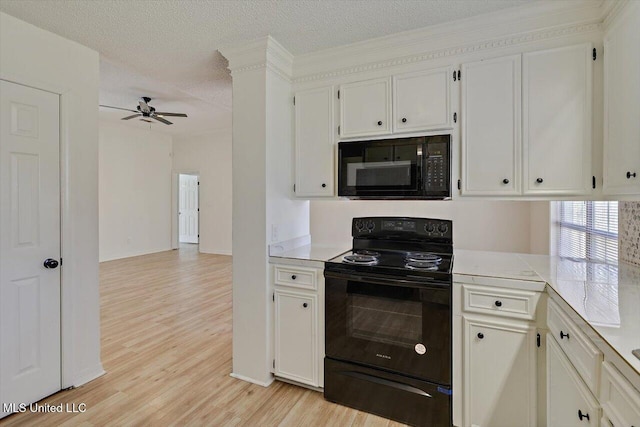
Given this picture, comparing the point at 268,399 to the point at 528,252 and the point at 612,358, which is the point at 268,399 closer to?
the point at 612,358

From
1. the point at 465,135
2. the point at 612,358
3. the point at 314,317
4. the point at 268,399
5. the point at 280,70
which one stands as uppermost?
the point at 280,70

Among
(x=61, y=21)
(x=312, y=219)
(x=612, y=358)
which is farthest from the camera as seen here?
(x=312, y=219)

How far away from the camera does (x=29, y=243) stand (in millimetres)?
2123

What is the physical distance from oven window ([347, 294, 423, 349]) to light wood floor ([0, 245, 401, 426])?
1.68 feet

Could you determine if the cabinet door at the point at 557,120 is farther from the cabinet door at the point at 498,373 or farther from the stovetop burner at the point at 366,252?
the stovetop burner at the point at 366,252

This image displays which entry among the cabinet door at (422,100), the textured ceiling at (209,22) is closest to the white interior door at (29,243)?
the textured ceiling at (209,22)

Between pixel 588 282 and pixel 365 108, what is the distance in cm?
171

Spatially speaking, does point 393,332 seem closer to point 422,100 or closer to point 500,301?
point 500,301

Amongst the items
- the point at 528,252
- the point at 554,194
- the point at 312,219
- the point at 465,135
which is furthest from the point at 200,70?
the point at 528,252

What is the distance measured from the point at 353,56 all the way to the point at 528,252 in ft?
6.59

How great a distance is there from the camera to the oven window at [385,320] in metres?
1.95

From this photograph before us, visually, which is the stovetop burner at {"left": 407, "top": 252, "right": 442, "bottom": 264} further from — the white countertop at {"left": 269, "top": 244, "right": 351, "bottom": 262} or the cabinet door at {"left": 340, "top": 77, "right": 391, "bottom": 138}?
the cabinet door at {"left": 340, "top": 77, "right": 391, "bottom": 138}

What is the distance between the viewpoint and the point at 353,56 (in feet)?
7.94

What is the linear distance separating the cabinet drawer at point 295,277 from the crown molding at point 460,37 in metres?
1.51
